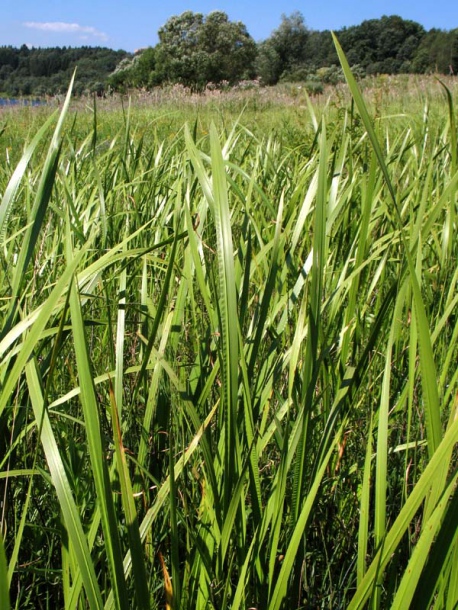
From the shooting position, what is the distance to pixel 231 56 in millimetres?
32062

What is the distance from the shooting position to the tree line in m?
28.1

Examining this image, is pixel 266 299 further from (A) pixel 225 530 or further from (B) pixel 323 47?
(B) pixel 323 47

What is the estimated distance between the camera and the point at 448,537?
0.40 meters

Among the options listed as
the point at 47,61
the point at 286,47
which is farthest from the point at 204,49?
the point at 47,61

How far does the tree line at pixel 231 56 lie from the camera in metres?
28.1

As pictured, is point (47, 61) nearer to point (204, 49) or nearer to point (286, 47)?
point (286, 47)

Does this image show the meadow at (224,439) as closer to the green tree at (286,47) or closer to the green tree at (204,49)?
the green tree at (204,49)

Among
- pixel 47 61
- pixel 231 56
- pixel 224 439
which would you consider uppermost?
pixel 47 61

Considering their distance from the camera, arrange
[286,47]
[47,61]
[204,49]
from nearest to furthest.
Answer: [204,49] < [286,47] < [47,61]

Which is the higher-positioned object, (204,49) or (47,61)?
(47,61)

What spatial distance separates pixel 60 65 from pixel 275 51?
Answer: 26.2 meters

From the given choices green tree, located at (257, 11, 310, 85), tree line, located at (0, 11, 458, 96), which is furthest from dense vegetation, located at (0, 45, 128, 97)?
green tree, located at (257, 11, 310, 85)

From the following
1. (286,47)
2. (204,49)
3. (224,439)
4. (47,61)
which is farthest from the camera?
(47,61)

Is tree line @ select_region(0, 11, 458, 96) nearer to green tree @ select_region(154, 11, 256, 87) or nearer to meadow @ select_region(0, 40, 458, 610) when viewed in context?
green tree @ select_region(154, 11, 256, 87)
